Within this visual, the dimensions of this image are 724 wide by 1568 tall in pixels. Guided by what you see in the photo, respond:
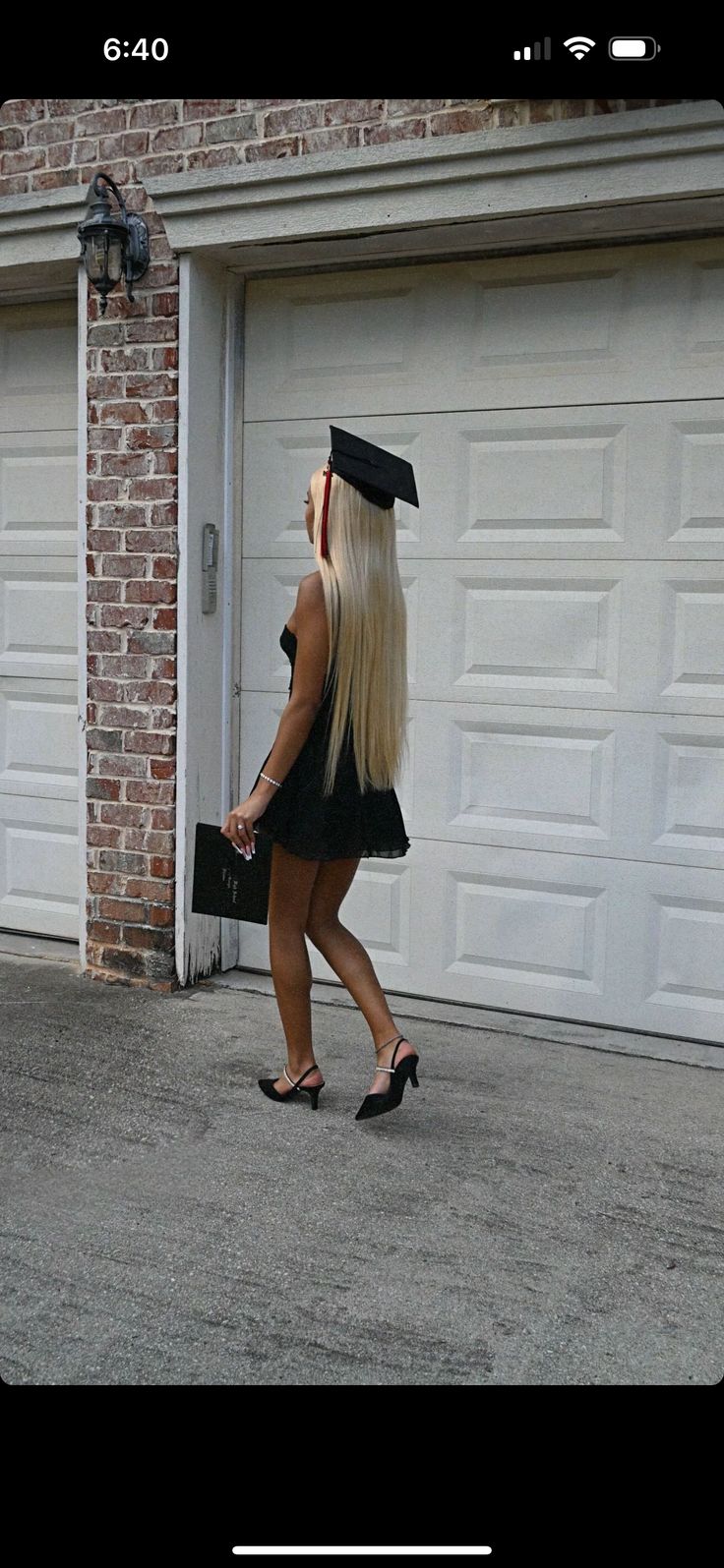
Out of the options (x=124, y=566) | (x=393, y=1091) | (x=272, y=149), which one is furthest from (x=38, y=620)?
(x=393, y=1091)

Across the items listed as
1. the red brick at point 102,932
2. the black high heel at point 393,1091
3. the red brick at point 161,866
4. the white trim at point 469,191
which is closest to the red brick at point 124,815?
the red brick at point 161,866

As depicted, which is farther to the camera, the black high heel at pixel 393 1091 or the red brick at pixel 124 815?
the red brick at pixel 124 815

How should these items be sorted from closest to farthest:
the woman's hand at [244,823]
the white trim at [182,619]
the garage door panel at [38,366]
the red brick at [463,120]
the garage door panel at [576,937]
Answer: the woman's hand at [244,823] → the red brick at [463,120] → the garage door panel at [576,937] → the white trim at [182,619] → the garage door panel at [38,366]

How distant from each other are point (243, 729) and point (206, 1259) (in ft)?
8.09

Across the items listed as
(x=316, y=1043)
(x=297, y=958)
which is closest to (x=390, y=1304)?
(x=297, y=958)

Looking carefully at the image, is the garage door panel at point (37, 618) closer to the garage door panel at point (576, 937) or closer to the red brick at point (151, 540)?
the red brick at point (151, 540)

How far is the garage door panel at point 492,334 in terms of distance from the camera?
13.5ft

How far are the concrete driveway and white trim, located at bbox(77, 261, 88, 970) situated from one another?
607 mm

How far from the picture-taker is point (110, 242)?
15.0 feet

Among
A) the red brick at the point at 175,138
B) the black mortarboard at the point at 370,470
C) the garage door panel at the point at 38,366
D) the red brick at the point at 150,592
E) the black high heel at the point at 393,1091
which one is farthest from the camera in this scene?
the garage door panel at the point at 38,366
